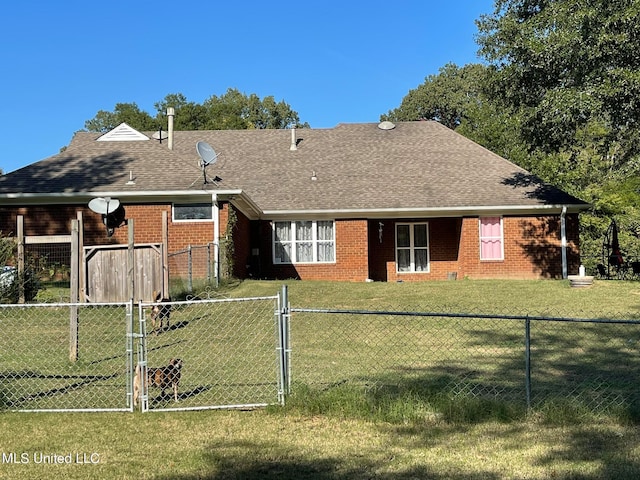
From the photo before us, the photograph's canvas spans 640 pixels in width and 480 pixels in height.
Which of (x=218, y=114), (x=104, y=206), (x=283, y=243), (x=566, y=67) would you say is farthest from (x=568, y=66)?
(x=218, y=114)

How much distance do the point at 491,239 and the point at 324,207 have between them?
19.2 ft

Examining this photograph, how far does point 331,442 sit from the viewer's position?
19.6 ft

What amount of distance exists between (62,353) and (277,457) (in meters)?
6.09

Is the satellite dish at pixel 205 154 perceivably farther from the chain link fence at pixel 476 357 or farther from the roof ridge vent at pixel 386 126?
the roof ridge vent at pixel 386 126

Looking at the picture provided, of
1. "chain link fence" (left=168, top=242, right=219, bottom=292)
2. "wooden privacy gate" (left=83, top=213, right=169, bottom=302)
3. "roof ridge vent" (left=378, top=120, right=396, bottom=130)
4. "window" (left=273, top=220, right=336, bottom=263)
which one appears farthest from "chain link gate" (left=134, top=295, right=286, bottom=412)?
"roof ridge vent" (left=378, top=120, right=396, bottom=130)

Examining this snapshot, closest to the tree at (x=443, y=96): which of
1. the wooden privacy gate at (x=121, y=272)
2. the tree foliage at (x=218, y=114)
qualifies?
the tree foliage at (x=218, y=114)

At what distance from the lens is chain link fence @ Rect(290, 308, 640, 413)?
7.25 meters

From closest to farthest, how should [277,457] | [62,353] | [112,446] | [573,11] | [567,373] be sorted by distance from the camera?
[277,457] → [112,446] → [567,373] → [62,353] → [573,11]

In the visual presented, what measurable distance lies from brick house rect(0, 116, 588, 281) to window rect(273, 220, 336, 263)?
3 centimetres

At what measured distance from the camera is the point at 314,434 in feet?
20.5

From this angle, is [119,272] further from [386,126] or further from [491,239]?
[386,126]

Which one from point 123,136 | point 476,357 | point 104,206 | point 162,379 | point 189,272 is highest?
point 123,136

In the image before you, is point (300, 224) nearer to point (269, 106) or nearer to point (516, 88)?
point (516, 88)

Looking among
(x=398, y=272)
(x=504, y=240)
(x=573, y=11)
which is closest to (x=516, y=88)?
(x=573, y=11)
